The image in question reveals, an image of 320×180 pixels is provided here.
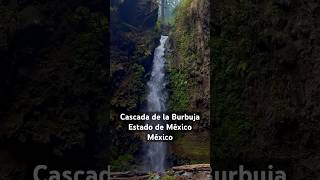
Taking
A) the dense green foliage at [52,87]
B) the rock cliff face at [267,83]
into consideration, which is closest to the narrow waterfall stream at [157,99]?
the dense green foliage at [52,87]

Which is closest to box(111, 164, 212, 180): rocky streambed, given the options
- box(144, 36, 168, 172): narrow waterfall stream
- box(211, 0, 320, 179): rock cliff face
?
box(144, 36, 168, 172): narrow waterfall stream

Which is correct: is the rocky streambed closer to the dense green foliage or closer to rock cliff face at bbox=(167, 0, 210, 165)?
rock cliff face at bbox=(167, 0, 210, 165)

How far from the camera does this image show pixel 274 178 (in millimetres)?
6383

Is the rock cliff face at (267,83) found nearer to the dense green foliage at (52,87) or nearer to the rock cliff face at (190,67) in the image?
the rock cliff face at (190,67)

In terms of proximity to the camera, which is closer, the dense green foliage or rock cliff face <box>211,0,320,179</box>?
rock cliff face <box>211,0,320,179</box>

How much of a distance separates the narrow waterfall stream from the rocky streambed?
0.09 m

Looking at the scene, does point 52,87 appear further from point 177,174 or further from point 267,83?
point 267,83

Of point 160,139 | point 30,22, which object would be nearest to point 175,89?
point 160,139

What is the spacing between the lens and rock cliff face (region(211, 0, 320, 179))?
638 cm

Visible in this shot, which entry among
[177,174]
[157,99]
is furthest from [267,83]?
[177,174]

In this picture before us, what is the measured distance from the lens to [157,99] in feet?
21.6

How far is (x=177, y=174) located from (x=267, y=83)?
1.75 metres

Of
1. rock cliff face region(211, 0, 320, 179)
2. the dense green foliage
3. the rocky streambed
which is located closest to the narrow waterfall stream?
the rocky streambed

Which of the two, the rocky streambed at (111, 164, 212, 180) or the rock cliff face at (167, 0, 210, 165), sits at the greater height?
the rock cliff face at (167, 0, 210, 165)
